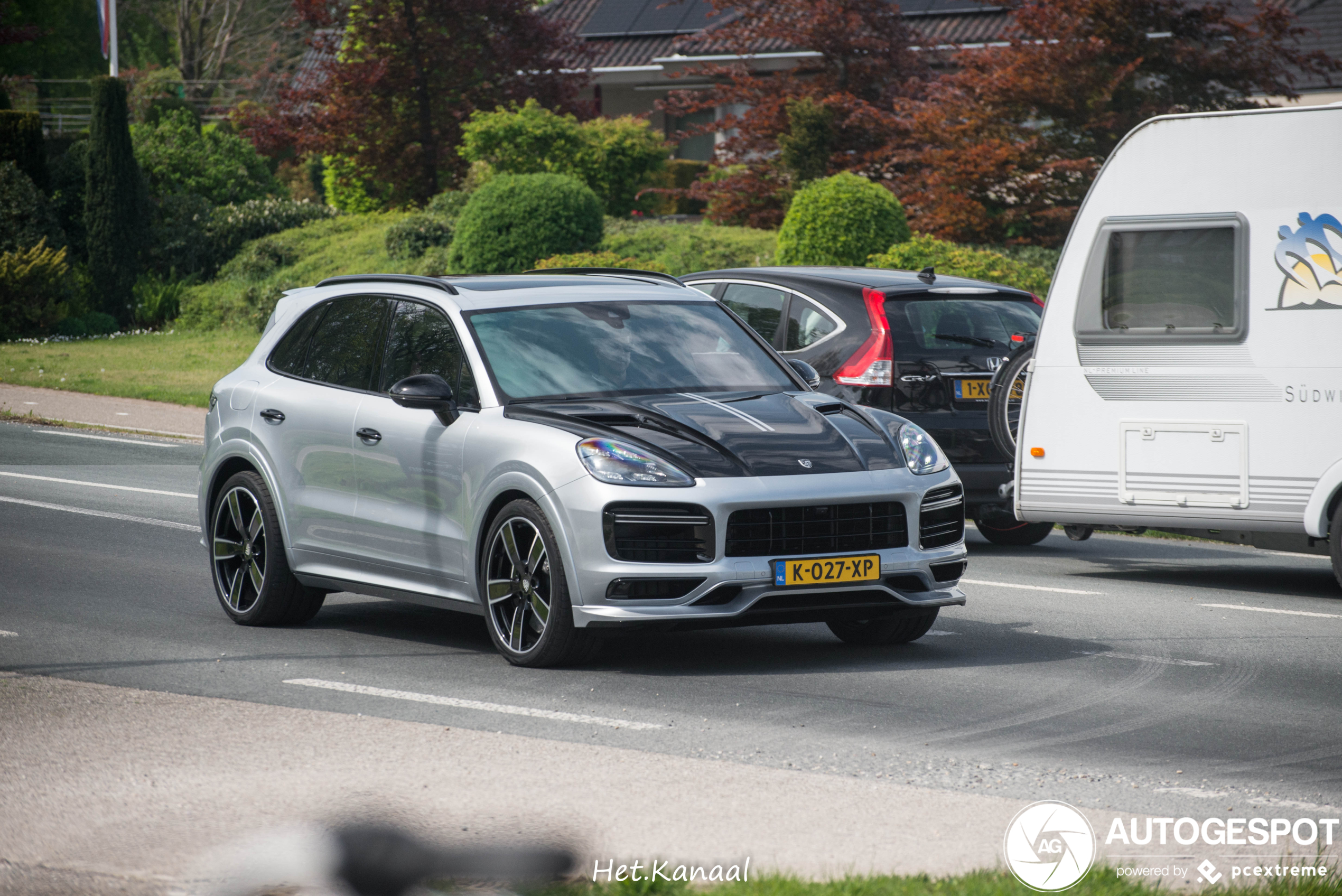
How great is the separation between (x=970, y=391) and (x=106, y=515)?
6688 millimetres

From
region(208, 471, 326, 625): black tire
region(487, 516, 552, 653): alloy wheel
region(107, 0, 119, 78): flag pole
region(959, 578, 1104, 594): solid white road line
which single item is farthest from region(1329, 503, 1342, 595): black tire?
region(107, 0, 119, 78): flag pole

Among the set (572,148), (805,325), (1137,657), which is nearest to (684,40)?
(572,148)

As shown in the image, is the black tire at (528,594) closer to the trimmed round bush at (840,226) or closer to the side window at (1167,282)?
the side window at (1167,282)

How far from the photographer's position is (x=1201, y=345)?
33.7 ft

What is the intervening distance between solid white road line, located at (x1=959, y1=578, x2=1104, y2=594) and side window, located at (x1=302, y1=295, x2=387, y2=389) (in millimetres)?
4096

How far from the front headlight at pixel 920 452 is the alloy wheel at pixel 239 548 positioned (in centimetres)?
340

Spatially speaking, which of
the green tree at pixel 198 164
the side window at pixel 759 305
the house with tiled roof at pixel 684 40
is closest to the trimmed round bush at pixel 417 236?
the house with tiled roof at pixel 684 40

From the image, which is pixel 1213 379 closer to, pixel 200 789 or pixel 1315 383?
pixel 1315 383

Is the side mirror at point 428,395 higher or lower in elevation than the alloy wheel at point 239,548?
higher

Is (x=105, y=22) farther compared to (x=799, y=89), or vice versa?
(x=105, y=22)

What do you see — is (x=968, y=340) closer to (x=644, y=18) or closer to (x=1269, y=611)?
(x=1269, y=611)

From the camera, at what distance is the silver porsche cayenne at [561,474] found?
7.42 meters

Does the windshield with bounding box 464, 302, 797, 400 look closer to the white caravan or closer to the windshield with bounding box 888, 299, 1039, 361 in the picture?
the white caravan

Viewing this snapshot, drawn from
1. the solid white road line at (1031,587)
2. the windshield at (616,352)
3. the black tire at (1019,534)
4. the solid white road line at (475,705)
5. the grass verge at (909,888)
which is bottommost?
the black tire at (1019,534)
